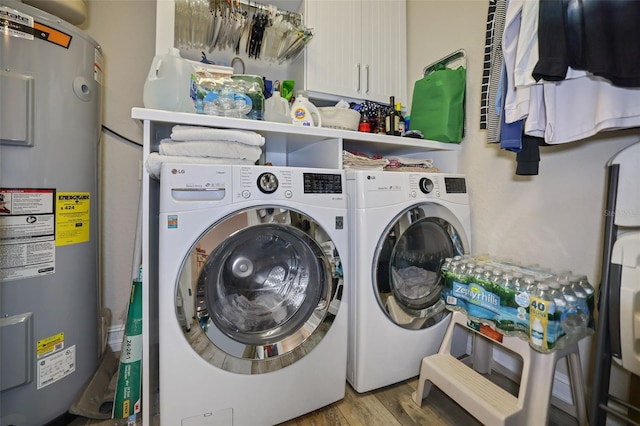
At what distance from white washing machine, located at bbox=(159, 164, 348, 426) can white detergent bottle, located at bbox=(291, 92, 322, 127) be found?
375mm

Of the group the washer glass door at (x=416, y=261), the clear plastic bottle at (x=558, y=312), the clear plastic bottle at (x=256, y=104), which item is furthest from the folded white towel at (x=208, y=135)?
the clear plastic bottle at (x=558, y=312)

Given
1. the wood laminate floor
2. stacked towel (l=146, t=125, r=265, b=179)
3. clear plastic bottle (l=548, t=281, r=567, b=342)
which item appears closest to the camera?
clear plastic bottle (l=548, t=281, r=567, b=342)

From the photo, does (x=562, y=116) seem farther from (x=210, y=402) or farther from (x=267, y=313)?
(x=210, y=402)

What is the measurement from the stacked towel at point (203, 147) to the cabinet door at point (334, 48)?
0.67 meters

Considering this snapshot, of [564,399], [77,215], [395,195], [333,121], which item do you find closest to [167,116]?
[77,215]

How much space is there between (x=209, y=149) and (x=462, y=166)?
1.28 metres

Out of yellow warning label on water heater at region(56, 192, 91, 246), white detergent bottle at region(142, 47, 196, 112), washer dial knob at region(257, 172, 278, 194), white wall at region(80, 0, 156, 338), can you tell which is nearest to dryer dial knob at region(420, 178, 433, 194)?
washer dial knob at region(257, 172, 278, 194)

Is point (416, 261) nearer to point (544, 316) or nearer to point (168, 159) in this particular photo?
point (544, 316)

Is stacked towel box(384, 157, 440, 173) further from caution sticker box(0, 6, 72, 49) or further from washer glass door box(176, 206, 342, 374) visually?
caution sticker box(0, 6, 72, 49)

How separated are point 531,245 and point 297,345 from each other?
108cm

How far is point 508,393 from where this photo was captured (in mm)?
962

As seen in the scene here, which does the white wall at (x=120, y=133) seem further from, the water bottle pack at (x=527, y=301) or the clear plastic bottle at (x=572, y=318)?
the clear plastic bottle at (x=572, y=318)

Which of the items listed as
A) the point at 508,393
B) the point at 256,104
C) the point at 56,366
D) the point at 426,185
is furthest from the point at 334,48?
the point at 56,366

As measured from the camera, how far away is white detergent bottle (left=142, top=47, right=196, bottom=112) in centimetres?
103
